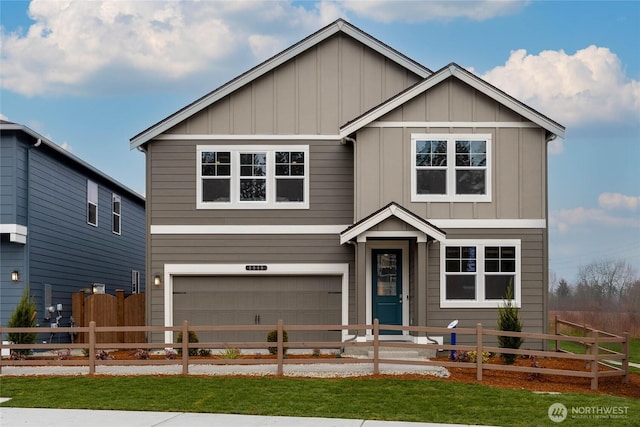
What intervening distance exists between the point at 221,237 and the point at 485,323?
6.90 meters

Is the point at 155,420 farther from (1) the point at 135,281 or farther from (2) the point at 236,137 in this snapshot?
(1) the point at 135,281

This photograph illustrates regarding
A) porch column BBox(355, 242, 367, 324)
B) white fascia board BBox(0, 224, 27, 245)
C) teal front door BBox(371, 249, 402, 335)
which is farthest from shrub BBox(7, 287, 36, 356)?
teal front door BBox(371, 249, 402, 335)

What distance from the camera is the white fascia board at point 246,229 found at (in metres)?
20.3

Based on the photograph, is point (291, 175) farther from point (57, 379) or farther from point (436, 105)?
point (57, 379)

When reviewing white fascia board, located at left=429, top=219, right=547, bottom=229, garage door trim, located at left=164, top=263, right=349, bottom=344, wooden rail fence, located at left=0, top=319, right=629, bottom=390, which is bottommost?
wooden rail fence, located at left=0, top=319, right=629, bottom=390

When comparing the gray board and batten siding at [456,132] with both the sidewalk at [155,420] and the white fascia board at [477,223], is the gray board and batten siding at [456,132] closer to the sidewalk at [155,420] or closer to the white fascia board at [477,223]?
the white fascia board at [477,223]

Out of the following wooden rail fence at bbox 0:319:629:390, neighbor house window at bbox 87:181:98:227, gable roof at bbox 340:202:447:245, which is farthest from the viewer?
neighbor house window at bbox 87:181:98:227

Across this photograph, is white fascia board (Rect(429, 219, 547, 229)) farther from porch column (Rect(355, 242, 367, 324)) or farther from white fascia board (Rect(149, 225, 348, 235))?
white fascia board (Rect(149, 225, 348, 235))

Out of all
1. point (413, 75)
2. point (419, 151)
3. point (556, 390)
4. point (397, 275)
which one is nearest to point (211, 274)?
point (397, 275)

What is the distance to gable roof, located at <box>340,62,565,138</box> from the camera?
757 inches

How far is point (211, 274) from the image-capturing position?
2045cm

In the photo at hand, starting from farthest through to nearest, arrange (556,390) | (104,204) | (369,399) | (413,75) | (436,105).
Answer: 1. (104,204)
2. (413,75)
3. (436,105)
4. (556,390)
5. (369,399)

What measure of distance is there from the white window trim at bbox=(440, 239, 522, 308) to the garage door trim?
243 centimetres

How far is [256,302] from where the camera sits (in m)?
20.6
